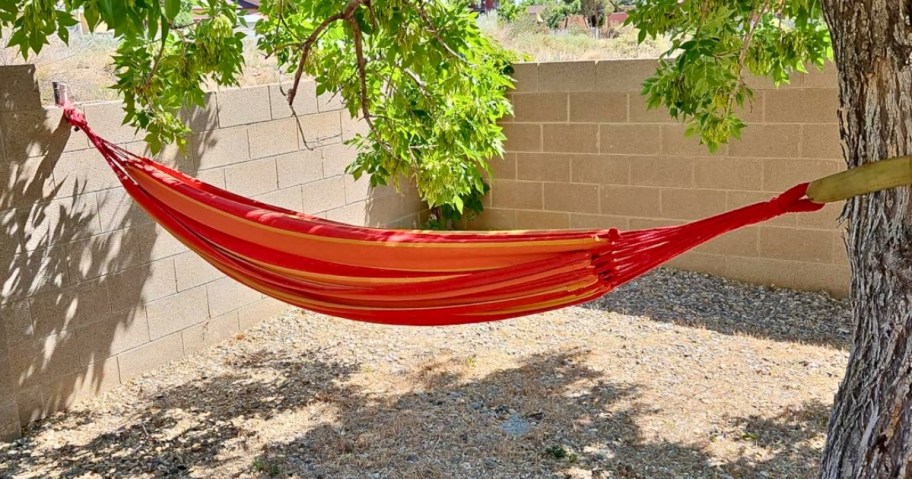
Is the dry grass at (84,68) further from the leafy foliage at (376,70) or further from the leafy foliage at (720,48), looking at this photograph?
the leafy foliage at (720,48)

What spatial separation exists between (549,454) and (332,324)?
1538 mm

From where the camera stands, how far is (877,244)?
1.48 m

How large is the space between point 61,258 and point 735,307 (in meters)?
2.75

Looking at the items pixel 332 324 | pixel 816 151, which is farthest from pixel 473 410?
pixel 816 151

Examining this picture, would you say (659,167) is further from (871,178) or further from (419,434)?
(871,178)

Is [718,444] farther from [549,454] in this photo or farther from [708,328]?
[708,328]

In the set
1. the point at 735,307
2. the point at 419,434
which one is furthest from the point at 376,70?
the point at 735,307

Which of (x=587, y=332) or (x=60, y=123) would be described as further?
(x=587, y=332)

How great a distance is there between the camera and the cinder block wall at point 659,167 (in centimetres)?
383

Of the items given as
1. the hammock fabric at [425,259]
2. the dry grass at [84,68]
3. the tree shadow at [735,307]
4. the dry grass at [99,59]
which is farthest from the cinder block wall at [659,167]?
the hammock fabric at [425,259]

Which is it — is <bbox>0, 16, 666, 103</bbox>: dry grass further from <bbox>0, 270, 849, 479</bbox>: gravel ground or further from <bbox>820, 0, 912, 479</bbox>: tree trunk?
<bbox>820, 0, 912, 479</bbox>: tree trunk

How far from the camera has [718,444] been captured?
97.3 inches

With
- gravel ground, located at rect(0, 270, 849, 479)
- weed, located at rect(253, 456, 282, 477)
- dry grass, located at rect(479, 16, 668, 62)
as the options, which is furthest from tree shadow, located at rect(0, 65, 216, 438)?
dry grass, located at rect(479, 16, 668, 62)

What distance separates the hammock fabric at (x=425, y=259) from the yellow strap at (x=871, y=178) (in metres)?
0.09
